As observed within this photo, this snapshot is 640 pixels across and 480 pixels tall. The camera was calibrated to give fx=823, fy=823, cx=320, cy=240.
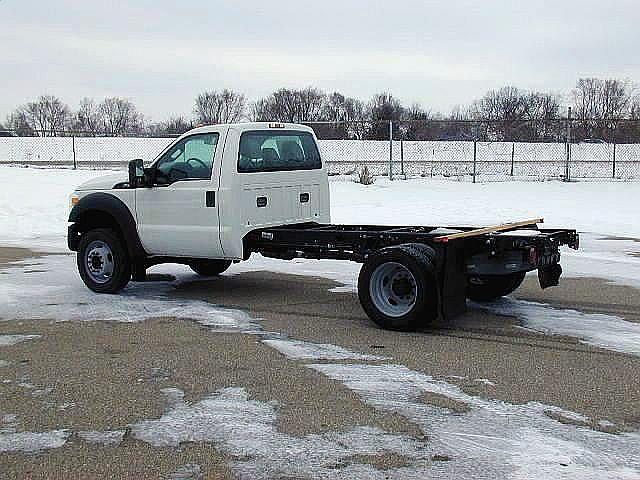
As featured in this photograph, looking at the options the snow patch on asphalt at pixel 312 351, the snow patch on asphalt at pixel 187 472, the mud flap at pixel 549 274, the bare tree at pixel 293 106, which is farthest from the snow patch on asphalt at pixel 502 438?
the bare tree at pixel 293 106

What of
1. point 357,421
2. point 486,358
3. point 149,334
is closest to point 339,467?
point 357,421

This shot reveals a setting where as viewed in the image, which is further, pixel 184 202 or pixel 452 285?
pixel 184 202

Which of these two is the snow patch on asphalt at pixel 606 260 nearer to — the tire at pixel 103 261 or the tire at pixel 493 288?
the tire at pixel 493 288

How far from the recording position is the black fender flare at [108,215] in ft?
32.3

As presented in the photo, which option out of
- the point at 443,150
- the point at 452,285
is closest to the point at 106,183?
the point at 452,285

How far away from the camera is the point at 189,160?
951cm

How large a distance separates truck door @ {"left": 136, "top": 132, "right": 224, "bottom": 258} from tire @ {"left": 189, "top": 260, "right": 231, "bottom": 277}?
1.28m

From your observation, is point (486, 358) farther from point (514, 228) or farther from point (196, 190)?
point (196, 190)

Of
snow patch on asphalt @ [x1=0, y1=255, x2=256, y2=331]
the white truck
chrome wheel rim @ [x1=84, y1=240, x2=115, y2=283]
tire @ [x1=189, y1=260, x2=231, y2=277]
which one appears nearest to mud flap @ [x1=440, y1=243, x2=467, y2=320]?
the white truck

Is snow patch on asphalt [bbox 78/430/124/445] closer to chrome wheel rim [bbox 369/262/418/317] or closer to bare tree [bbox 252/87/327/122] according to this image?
chrome wheel rim [bbox 369/262/418/317]

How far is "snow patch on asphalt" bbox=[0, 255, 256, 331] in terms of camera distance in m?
8.66

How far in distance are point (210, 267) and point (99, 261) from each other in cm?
166

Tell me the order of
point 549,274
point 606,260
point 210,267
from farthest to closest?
point 606,260, point 210,267, point 549,274

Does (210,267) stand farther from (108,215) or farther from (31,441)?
(31,441)
